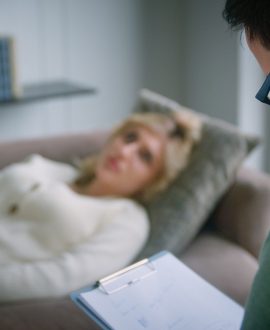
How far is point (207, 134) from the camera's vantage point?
166 centimetres

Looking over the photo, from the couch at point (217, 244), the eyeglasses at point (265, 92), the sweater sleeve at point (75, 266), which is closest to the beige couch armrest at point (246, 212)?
the couch at point (217, 244)

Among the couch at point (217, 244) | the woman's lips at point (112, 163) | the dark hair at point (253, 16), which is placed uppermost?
the dark hair at point (253, 16)

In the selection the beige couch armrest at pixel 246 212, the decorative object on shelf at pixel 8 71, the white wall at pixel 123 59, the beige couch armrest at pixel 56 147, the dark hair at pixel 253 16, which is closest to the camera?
the dark hair at pixel 253 16

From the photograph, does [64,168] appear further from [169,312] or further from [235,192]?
[169,312]

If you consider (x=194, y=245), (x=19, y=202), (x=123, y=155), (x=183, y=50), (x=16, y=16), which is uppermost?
(x=16, y=16)

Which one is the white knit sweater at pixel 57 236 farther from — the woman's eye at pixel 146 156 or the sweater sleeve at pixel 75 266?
the woman's eye at pixel 146 156

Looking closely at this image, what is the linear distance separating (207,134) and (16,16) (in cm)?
120

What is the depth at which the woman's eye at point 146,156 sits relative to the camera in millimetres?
1626

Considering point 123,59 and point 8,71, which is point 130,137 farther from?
point 123,59

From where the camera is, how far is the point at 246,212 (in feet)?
4.99

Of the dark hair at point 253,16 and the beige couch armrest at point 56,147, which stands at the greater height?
the dark hair at point 253,16

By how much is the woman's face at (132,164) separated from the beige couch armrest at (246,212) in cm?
23

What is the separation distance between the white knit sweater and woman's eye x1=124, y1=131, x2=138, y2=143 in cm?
20

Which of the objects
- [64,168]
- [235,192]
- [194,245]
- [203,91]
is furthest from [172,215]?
[203,91]
